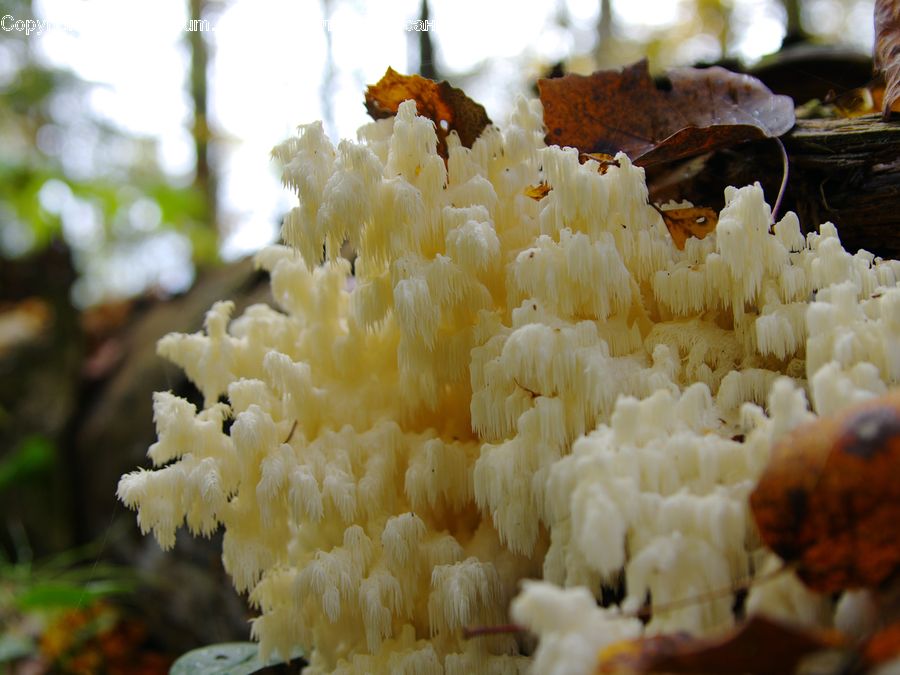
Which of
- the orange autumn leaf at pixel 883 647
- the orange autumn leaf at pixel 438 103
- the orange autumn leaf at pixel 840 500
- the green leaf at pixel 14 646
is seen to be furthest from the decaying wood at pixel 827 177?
the green leaf at pixel 14 646

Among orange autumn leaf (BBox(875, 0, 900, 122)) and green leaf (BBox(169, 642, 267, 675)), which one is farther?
green leaf (BBox(169, 642, 267, 675))

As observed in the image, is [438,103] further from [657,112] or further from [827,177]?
[827,177]

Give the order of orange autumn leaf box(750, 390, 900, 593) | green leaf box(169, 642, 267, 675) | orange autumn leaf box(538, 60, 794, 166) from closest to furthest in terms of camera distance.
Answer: orange autumn leaf box(750, 390, 900, 593) → orange autumn leaf box(538, 60, 794, 166) → green leaf box(169, 642, 267, 675)

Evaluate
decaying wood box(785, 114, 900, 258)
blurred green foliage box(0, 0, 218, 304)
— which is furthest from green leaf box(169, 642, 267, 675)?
blurred green foliage box(0, 0, 218, 304)

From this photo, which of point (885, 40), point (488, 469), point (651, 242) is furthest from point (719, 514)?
point (885, 40)

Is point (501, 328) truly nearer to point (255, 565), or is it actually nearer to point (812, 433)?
point (812, 433)

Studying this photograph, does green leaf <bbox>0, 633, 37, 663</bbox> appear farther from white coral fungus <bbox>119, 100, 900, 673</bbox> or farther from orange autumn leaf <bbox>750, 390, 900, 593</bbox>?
orange autumn leaf <bbox>750, 390, 900, 593</bbox>
